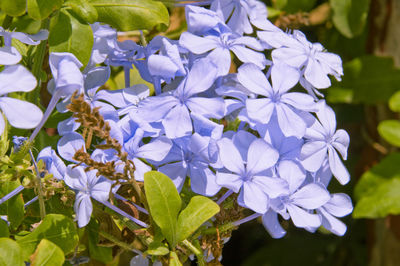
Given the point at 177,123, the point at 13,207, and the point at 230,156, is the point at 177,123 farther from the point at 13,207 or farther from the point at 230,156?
the point at 13,207

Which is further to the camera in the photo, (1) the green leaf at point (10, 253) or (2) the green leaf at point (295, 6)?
(2) the green leaf at point (295, 6)

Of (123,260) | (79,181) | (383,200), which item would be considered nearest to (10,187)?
(79,181)

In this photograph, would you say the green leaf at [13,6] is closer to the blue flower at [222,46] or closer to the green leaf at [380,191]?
the blue flower at [222,46]

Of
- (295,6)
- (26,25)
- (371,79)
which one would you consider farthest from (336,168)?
(371,79)

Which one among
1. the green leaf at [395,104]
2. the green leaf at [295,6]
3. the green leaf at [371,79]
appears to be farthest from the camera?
the green leaf at [371,79]

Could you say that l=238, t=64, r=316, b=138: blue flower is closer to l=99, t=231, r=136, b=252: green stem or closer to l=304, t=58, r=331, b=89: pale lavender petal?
l=304, t=58, r=331, b=89: pale lavender petal

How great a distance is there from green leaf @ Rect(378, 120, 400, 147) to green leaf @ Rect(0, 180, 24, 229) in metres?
0.66

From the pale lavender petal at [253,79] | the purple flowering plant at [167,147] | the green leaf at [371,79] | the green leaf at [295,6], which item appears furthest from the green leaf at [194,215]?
the green leaf at [371,79]

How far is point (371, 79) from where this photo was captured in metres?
1.16

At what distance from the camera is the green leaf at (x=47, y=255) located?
372 millimetres

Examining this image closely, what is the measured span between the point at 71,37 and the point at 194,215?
0.64ft

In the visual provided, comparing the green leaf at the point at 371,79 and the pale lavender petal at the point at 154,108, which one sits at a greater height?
the pale lavender petal at the point at 154,108

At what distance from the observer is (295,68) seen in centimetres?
44

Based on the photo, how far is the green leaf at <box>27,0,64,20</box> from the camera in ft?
1.43
